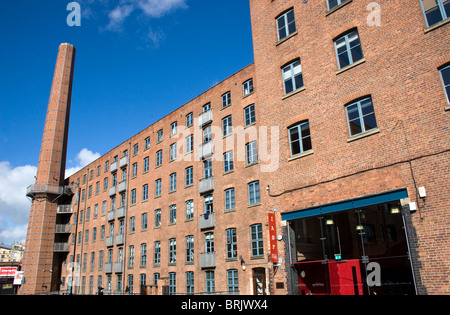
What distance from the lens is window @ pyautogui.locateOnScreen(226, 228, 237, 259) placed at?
74.2ft

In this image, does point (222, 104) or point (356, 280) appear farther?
point (222, 104)

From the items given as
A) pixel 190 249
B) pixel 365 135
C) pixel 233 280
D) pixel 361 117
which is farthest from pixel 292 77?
pixel 190 249

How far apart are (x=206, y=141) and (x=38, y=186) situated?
29.5 meters

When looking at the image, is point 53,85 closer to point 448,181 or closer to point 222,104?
point 222,104

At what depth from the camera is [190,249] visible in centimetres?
2623

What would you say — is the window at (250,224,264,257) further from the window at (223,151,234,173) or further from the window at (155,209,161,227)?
the window at (155,209,161,227)

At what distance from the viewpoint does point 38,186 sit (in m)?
44.8

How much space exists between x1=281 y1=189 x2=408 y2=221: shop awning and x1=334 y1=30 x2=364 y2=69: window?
5.79 m

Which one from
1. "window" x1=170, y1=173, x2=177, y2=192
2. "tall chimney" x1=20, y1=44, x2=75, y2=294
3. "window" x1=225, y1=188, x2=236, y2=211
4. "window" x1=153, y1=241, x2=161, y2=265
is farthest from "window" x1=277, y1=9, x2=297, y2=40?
"tall chimney" x1=20, y1=44, x2=75, y2=294

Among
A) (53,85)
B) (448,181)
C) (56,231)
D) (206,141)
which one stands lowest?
(448,181)

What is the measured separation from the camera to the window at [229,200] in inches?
930

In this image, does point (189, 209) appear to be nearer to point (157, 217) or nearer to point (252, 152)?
point (157, 217)
